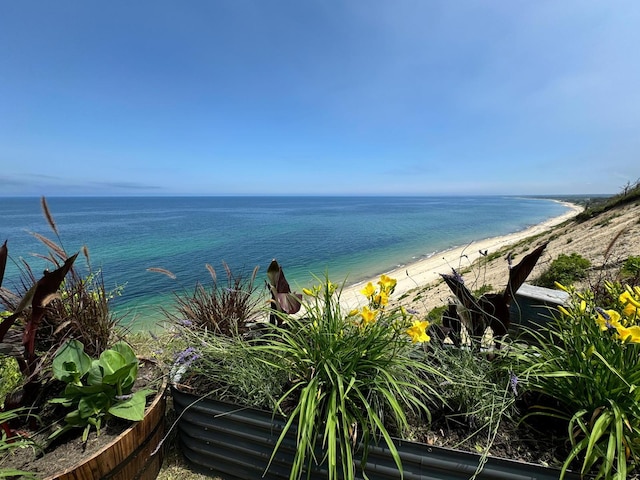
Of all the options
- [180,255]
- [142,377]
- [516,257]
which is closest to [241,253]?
[180,255]

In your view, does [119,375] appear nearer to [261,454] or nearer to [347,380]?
[261,454]

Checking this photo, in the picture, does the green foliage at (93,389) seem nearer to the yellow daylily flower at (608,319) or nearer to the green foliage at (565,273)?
the yellow daylily flower at (608,319)

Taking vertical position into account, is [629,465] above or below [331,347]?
below

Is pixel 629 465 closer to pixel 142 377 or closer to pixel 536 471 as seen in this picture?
pixel 536 471

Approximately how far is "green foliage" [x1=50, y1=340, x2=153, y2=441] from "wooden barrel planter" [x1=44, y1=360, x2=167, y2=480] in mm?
108

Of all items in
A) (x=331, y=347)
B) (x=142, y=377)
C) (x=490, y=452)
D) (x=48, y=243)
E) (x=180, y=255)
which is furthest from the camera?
(x=180, y=255)

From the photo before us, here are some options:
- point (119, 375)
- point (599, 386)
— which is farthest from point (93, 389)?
point (599, 386)

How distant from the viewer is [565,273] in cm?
587

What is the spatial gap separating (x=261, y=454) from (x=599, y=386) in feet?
5.76

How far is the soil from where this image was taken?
152 centimetres

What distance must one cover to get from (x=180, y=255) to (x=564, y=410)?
24919 millimetres

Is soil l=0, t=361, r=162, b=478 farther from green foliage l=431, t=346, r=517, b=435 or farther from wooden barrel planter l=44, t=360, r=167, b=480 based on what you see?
green foliage l=431, t=346, r=517, b=435

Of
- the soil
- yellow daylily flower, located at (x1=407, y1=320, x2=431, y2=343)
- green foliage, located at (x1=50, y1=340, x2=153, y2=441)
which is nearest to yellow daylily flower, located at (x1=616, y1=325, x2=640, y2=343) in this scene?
yellow daylily flower, located at (x1=407, y1=320, x2=431, y2=343)

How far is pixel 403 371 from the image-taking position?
5.70 ft
